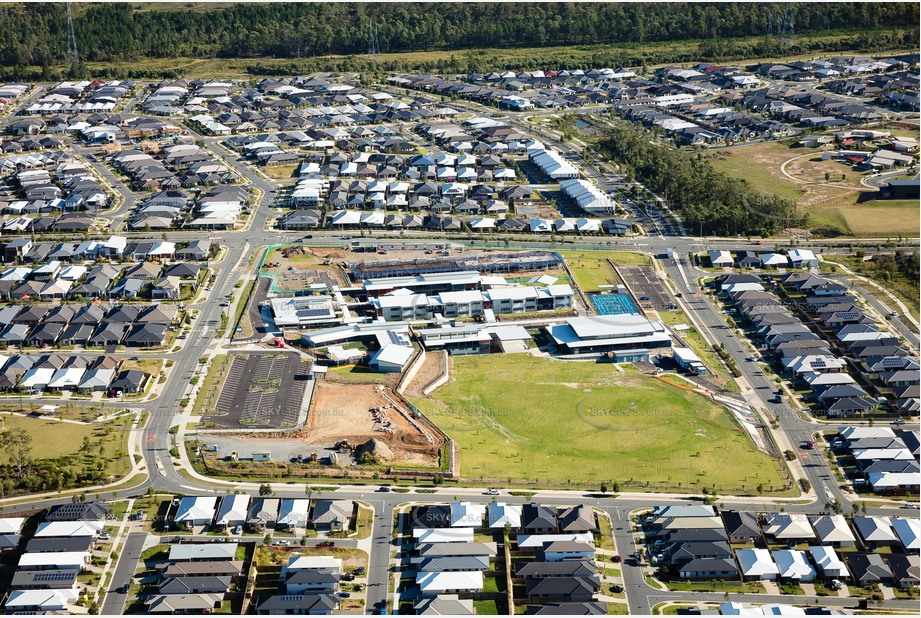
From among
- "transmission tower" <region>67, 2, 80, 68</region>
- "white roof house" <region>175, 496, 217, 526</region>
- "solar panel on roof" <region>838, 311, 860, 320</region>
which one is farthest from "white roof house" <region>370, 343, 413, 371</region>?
"transmission tower" <region>67, 2, 80, 68</region>

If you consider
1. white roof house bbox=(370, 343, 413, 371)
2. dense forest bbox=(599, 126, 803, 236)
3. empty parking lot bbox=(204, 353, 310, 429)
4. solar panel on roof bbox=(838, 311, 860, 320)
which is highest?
dense forest bbox=(599, 126, 803, 236)

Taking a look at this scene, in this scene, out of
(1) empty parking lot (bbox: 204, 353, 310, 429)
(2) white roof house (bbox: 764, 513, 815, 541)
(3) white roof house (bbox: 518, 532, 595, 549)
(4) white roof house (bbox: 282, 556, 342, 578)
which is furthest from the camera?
(1) empty parking lot (bbox: 204, 353, 310, 429)

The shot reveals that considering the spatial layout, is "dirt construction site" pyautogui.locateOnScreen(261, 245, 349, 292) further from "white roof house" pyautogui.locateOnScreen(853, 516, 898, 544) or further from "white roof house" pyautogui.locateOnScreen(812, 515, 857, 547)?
"white roof house" pyautogui.locateOnScreen(853, 516, 898, 544)

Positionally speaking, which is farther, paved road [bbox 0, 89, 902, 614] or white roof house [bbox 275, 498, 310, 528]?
white roof house [bbox 275, 498, 310, 528]

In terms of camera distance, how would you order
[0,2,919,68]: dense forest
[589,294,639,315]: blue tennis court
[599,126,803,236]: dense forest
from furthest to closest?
[0,2,919,68]: dense forest, [599,126,803,236]: dense forest, [589,294,639,315]: blue tennis court

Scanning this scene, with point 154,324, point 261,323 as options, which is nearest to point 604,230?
point 261,323

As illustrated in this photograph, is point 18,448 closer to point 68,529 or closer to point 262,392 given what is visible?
point 68,529

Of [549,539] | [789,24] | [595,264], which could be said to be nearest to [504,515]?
[549,539]

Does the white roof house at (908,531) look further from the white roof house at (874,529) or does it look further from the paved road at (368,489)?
the paved road at (368,489)
